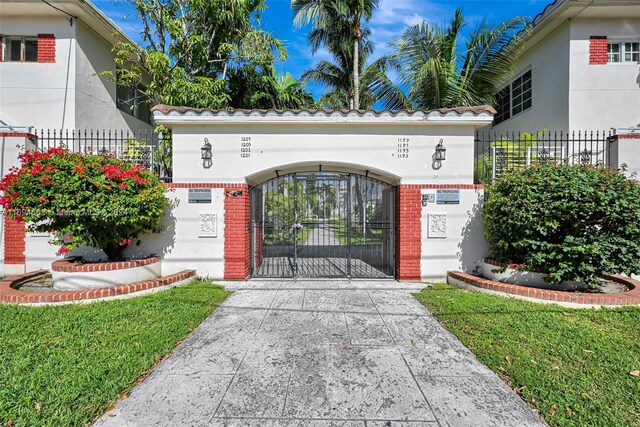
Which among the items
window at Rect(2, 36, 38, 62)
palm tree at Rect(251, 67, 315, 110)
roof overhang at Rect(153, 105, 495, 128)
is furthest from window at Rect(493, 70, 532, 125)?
window at Rect(2, 36, 38, 62)

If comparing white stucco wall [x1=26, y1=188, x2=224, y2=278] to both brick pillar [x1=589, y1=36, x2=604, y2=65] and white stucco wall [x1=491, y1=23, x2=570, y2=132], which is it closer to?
white stucco wall [x1=491, y1=23, x2=570, y2=132]

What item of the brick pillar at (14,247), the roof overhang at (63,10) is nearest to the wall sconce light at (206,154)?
the brick pillar at (14,247)

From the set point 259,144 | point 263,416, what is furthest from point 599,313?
point 259,144

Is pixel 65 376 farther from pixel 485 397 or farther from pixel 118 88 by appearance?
pixel 118 88

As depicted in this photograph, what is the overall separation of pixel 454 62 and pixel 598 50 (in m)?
4.51

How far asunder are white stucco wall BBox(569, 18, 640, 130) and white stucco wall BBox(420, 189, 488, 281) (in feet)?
20.2

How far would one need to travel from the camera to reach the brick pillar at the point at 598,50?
9430 mm

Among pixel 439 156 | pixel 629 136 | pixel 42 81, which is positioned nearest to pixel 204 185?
pixel 439 156

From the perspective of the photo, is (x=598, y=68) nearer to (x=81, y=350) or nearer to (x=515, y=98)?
(x=515, y=98)

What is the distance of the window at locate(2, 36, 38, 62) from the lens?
9438 mm

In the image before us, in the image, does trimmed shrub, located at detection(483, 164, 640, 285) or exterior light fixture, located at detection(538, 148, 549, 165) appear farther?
exterior light fixture, located at detection(538, 148, 549, 165)

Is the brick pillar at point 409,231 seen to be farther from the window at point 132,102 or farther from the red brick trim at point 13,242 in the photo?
the window at point 132,102

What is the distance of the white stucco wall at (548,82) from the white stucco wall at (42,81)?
15.7 meters

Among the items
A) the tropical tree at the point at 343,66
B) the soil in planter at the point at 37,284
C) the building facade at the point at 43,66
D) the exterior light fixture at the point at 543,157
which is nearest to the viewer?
the soil in planter at the point at 37,284
